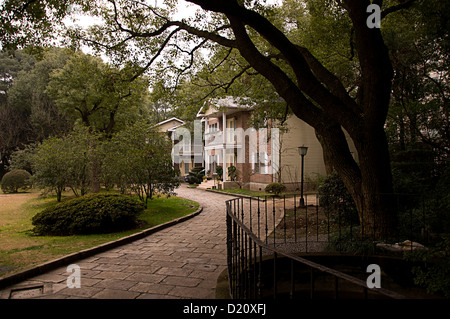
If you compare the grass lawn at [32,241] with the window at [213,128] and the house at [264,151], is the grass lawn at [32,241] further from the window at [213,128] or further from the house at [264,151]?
the window at [213,128]

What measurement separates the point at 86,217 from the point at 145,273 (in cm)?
360

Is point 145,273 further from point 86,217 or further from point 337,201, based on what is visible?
point 337,201

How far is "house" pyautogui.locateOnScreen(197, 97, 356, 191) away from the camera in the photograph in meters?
19.4

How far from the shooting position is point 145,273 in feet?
15.7

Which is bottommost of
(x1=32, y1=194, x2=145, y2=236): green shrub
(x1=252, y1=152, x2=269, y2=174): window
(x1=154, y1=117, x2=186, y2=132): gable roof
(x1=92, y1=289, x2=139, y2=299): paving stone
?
(x1=92, y1=289, x2=139, y2=299): paving stone

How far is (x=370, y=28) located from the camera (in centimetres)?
550

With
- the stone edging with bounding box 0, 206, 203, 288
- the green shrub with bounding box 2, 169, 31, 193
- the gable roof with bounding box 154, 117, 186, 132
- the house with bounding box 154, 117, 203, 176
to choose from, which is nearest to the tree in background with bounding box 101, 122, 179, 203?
the stone edging with bounding box 0, 206, 203, 288

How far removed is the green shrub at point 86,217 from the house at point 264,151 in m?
10.5

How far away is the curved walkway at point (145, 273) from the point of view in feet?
13.2

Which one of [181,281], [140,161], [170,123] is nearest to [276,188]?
[140,161]

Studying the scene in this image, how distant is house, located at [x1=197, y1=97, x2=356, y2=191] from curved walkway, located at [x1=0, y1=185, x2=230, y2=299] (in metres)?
11.8

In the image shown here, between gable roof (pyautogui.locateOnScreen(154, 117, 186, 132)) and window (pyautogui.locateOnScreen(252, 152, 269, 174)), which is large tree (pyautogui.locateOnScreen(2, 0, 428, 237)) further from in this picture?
gable roof (pyautogui.locateOnScreen(154, 117, 186, 132))

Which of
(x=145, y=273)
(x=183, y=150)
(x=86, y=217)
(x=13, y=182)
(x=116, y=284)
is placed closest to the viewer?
(x=116, y=284)
